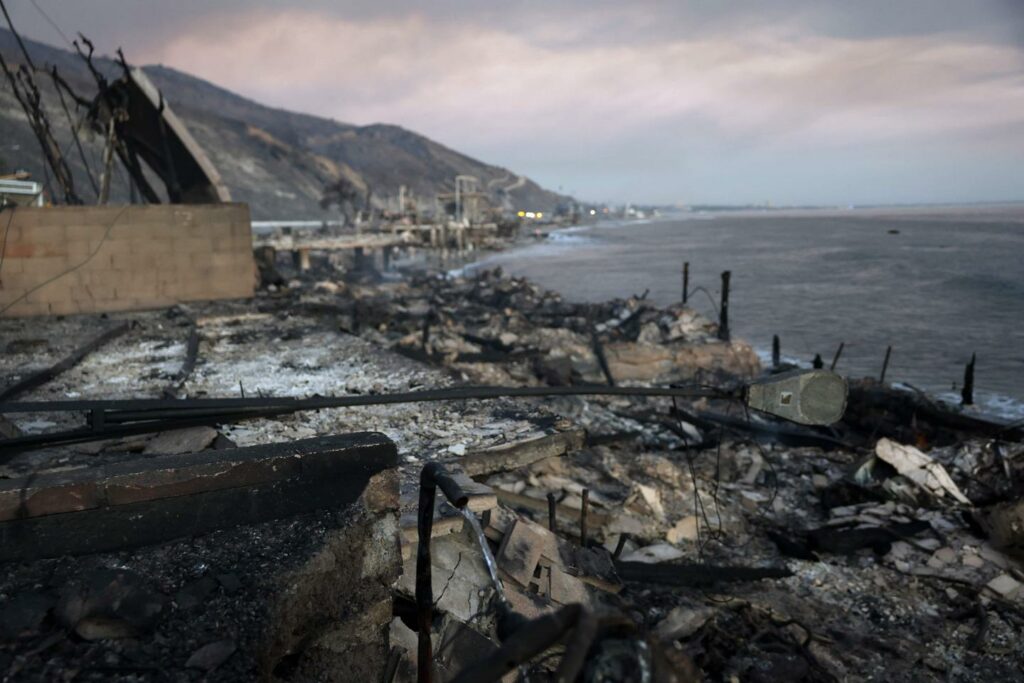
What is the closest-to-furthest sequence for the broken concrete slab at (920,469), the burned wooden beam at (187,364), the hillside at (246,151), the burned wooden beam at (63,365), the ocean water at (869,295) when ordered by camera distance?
the burned wooden beam at (63,365), the burned wooden beam at (187,364), the broken concrete slab at (920,469), the ocean water at (869,295), the hillside at (246,151)

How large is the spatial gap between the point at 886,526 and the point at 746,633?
318cm

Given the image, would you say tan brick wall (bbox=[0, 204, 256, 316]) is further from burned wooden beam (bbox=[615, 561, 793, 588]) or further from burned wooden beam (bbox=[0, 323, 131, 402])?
burned wooden beam (bbox=[615, 561, 793, 588])

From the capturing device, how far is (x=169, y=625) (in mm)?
2285

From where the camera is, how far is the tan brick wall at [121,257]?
9.31 m

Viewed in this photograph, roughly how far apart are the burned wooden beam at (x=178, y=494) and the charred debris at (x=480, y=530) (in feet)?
0.04

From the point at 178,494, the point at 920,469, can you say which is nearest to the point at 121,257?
the point at 178,494

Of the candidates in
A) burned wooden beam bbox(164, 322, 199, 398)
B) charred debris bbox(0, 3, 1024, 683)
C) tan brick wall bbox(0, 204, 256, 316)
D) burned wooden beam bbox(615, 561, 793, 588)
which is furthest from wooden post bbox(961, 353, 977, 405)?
burned wooden beam bbox(164, 322, 199, 398)

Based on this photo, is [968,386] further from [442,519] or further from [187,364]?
[187,364]

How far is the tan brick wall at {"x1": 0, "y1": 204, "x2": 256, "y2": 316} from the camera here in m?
9.31

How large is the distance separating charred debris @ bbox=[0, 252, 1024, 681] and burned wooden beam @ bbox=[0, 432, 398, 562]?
0.01m

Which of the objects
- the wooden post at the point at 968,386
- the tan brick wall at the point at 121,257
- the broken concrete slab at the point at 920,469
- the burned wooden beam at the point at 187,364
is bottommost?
the wooden post at the point at 968,386

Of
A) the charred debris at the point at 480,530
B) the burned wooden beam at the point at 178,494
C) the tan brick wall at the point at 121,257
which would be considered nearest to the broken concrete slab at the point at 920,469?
the charred debris at the point at 480,530

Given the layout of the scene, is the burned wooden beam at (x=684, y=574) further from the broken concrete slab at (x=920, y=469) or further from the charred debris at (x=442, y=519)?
the broken concrete slab at (x=920, y=469)

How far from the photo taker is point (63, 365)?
Answer: 6574 millimetres
